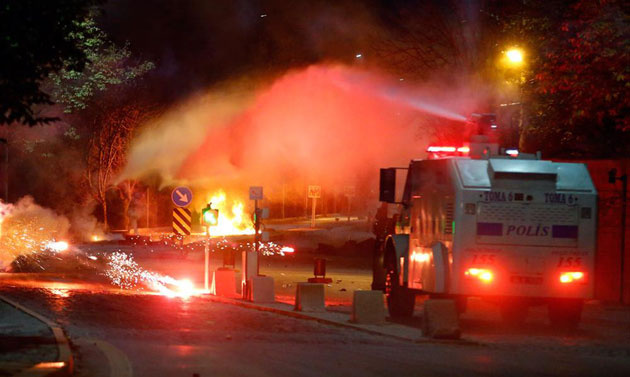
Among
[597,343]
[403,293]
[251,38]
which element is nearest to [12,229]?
[403,293]

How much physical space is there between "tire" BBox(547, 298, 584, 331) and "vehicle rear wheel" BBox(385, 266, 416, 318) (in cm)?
271

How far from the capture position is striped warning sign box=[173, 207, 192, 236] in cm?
2519

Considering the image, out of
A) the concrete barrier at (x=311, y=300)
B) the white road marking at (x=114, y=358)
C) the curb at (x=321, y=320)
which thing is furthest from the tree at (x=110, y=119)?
the white road marking at (x=114, y=358)

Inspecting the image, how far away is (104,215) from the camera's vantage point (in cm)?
5262

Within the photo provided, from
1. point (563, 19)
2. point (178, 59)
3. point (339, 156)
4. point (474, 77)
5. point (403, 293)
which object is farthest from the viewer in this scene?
point (178, 59)

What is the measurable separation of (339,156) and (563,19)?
70.9ft

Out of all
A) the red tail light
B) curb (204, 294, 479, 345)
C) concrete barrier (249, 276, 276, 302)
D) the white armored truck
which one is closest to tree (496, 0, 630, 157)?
the white armored truck

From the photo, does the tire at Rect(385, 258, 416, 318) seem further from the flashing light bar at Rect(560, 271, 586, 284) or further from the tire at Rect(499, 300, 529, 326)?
the flashing light bar at Rect(560, 271, 586, 284)

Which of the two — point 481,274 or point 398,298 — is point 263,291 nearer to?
point 398,298

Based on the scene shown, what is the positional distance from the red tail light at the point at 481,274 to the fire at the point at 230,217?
38377 millimetres

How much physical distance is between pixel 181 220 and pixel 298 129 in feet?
54.1

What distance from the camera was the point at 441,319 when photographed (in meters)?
14.6

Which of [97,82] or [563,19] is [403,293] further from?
[97,82]

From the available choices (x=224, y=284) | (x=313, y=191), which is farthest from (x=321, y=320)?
(x=313, y=191)
